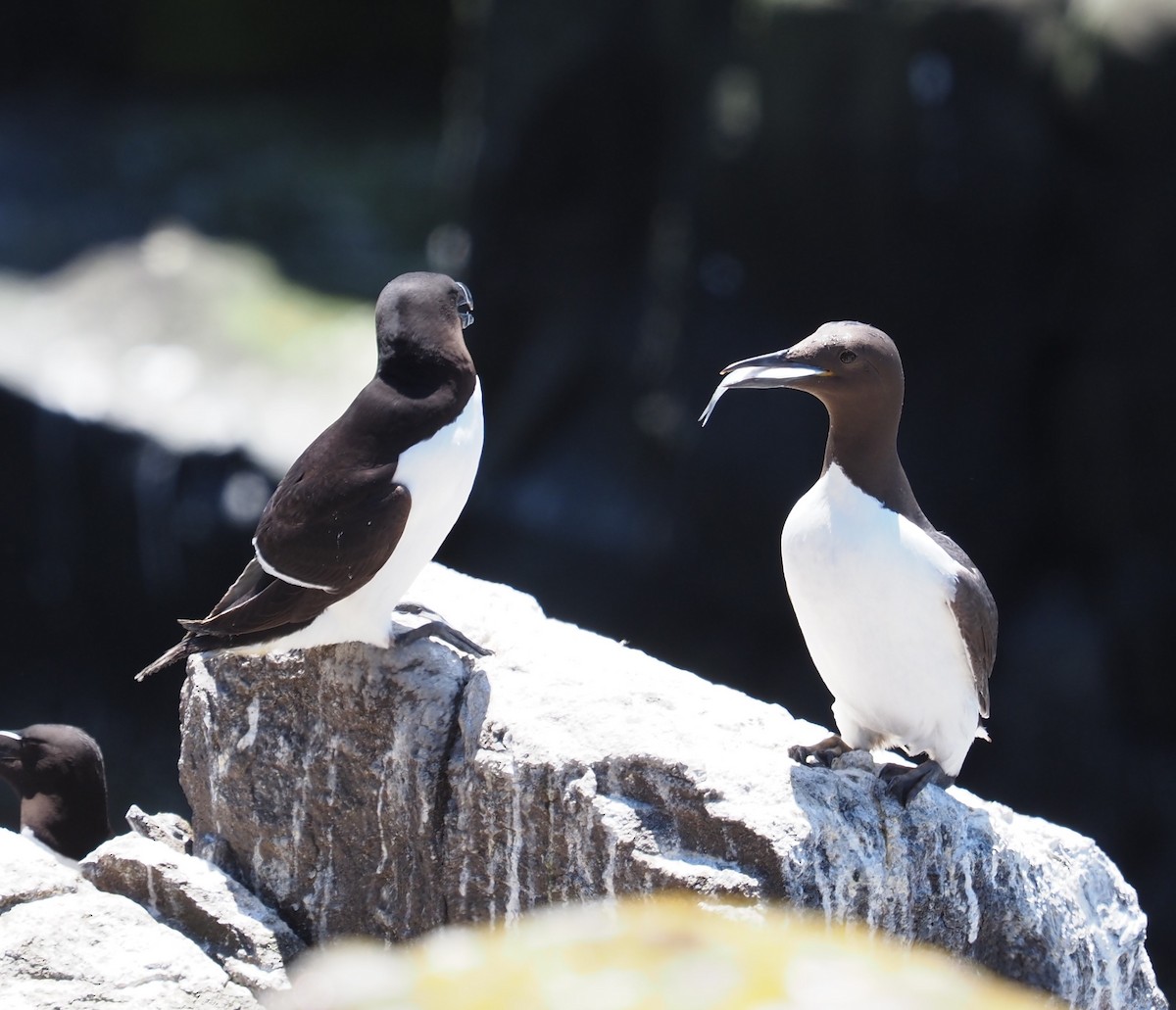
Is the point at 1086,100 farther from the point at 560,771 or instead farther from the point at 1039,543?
the point at 560,771

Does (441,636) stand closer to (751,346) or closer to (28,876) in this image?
(28,876)

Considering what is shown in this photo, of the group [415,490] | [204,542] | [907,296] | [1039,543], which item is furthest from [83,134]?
[415,490]

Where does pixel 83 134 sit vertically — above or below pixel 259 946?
above

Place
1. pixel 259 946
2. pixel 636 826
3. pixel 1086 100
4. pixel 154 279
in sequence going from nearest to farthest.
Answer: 1. pixel 636 826
2. pixel 259 946
3. pixel 1086 100
4. pixel 154 279

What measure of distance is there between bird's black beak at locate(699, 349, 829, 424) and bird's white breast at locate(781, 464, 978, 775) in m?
0.26

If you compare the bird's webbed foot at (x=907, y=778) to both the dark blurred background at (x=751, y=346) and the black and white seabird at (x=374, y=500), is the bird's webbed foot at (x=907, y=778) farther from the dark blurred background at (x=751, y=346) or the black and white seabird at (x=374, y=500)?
the dark blurred background at (x=751, y=346)

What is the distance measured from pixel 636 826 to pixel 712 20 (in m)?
7.67

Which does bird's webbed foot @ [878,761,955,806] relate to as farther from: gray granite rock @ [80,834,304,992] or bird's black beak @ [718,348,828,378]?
gray granite rock @ [80,834,304,992]

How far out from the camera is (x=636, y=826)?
3.88 meters

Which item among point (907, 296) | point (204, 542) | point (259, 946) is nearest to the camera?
point (259, 946)

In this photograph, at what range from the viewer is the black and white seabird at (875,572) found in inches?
155

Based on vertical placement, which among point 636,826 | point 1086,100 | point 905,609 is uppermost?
point 1086,100

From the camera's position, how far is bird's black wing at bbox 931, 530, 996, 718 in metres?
4.02

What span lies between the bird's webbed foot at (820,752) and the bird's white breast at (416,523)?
3.48 feet
